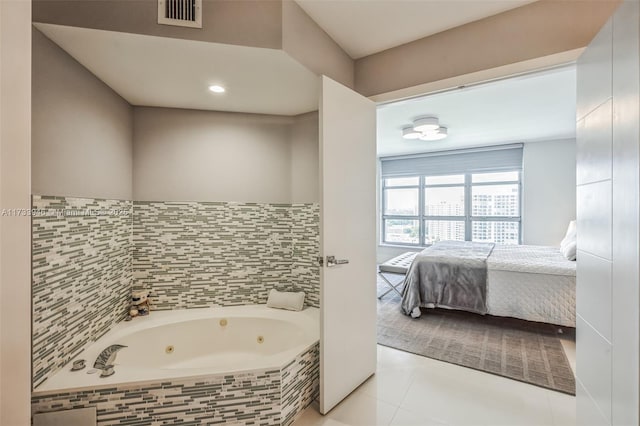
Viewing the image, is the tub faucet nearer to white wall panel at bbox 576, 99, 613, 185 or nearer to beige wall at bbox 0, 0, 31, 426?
beige wall at bbox 0, 0, 31, 426

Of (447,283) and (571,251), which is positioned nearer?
(571,251)

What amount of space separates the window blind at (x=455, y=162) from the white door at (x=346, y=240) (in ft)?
14.0

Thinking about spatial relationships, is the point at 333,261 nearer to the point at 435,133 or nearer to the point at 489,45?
the point at 489,45

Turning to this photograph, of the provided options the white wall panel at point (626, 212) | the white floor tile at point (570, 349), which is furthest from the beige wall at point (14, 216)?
the white floor tile at point (570, 349)

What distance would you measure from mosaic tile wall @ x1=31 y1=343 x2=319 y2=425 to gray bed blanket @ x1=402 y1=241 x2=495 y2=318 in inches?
83.2

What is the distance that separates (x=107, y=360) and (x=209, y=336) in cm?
73

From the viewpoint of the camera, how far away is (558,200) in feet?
Result: 15.8

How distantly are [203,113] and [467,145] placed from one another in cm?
473

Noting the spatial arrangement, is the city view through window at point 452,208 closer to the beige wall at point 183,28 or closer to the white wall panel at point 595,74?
the white wall panel at point 595,74

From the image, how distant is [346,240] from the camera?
1.89 meters

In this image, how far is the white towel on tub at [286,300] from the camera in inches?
97.8

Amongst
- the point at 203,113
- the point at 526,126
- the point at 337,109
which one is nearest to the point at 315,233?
the point at 337,109

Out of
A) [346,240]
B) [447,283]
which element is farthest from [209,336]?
[447,283]

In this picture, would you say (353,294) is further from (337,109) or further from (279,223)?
(337,109)
